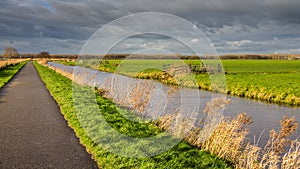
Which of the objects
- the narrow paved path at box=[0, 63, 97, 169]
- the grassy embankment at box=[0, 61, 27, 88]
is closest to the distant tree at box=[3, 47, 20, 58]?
the grassy embankment at box=[0, 61, 27, 88]

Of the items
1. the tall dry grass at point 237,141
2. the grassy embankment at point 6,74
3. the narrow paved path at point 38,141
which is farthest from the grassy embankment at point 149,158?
the grassy embankment at point 6,74

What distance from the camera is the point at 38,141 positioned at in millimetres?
9953

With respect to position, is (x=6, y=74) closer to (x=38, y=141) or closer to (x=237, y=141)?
(x=38, y=141)

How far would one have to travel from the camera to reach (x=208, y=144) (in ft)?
32.6

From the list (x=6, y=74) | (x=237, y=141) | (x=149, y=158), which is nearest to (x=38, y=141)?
(x=149, y=158)

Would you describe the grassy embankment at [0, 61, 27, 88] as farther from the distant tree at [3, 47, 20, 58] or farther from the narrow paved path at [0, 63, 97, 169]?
the distant tree at [3, 47, 20, 58]

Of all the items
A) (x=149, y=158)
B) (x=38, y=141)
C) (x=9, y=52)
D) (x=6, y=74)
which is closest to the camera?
(x=149, y=158)

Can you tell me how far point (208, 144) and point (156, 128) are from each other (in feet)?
8.43

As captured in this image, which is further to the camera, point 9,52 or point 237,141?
point 9,52

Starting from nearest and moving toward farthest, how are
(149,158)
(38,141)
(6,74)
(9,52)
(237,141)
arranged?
1. (149,158)
2. (237,141)
3. (38,141)
4. (6,74)
5. (9,52)

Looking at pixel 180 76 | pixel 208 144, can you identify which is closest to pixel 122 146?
pixel 208 144

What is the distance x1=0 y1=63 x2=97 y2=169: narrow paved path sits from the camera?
316 inches

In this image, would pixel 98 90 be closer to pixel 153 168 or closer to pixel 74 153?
pixel 74 153

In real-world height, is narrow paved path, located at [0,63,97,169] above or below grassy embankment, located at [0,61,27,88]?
below
